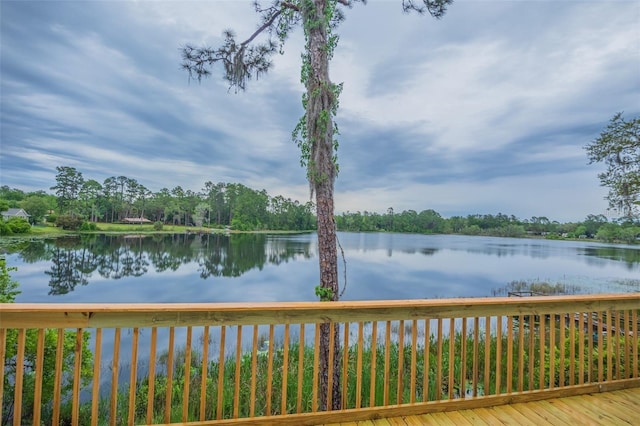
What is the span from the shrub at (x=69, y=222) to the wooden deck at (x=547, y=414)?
120ft

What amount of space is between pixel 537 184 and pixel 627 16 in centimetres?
2146

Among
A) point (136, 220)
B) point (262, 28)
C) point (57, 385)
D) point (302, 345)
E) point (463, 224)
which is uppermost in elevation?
point (262, 28)

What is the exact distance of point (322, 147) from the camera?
3025 mm

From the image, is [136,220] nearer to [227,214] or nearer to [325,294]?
[227,214]

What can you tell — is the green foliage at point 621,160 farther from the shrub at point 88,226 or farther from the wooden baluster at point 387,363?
the shrub at point 88,226

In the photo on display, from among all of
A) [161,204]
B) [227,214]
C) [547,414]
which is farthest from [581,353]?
[227,214]

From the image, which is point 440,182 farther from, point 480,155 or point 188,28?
point 188,28

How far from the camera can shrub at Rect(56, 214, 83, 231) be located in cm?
2794

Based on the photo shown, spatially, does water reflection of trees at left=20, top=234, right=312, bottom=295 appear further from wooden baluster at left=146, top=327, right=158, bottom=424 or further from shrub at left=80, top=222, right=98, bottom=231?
wooden baluster at left=146, top=327, right=158, bottom=424

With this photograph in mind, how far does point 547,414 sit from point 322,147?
9.49ft

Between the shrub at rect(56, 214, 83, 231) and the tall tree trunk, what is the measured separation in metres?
35.6

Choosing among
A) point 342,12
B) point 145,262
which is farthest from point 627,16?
point 145,262

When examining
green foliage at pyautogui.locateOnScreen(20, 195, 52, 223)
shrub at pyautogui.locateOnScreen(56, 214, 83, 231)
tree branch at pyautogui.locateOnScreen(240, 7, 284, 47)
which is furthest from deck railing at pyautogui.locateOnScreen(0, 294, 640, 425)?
shrub at pyautogui.locateOnScreen(56, 214, 83, 231)

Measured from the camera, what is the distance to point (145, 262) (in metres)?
23.4
